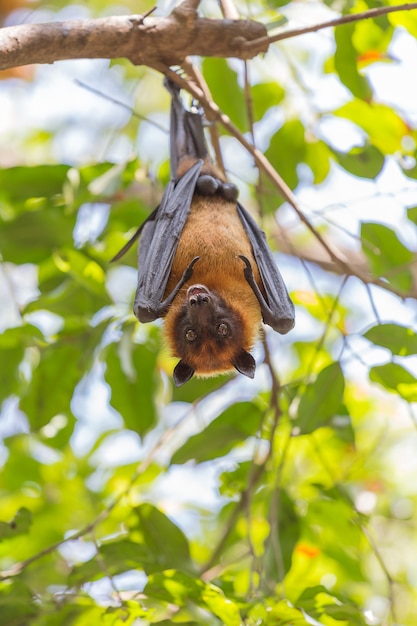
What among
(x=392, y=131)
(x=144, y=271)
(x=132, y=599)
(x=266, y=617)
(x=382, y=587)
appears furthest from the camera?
(x=382, y=587)

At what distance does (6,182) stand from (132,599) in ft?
8.48

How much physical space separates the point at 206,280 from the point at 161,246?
1.04ft

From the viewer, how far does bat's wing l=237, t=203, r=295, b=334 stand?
3.91 metres

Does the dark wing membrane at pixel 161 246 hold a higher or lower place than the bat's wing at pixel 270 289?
higher

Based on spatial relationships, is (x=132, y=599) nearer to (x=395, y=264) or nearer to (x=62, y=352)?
(x=62, y=352)

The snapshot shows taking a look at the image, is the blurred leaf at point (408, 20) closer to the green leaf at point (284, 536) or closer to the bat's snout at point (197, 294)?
the bat's snout at point (197, 294)

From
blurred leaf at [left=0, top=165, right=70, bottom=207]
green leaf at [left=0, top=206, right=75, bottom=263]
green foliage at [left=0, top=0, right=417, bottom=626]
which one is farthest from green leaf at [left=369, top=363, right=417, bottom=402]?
blurred leaf at [left=0, top=165, right=70, bottom=207]

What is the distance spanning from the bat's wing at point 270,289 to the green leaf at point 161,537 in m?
1.22

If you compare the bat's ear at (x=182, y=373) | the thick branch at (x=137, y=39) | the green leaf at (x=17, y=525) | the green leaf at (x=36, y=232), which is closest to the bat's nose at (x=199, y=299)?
the bat's ear at (x=182, y=373)

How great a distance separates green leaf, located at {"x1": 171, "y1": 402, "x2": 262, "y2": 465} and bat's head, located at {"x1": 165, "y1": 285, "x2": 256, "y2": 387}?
16.9 inches

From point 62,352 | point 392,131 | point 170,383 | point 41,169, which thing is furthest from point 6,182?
point 392,131

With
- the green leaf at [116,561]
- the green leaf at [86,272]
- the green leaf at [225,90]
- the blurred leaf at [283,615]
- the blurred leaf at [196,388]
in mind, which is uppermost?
the green leaf at [225,90]

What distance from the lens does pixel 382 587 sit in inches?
282

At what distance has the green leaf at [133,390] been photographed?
4.48 m
